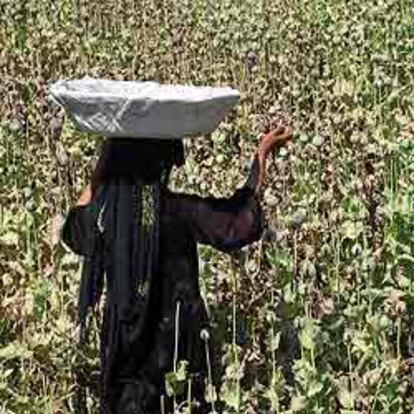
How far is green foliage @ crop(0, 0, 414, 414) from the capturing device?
3.28 meters

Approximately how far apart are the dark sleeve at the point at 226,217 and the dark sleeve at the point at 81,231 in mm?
236

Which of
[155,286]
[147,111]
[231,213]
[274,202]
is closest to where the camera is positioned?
[147,111]

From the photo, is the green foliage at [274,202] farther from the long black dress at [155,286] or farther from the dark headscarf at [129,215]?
the dark headscarf at [129,215]

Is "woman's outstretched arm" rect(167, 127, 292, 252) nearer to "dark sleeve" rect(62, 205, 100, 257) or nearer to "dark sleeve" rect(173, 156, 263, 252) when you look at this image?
"dark sleeve" rect(173, 156, 263, 252)

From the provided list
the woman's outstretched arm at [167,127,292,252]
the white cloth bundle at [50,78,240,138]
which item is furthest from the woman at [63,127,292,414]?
the white cloth bundle at [50,78,240,138]

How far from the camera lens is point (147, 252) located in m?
3.23

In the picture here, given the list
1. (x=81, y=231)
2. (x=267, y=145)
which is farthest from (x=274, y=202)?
(x=81, y=231)

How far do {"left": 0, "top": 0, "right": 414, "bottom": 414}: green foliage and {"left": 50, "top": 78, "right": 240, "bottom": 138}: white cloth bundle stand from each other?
44 cm

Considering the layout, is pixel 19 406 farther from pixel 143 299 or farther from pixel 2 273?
pixel 2 273

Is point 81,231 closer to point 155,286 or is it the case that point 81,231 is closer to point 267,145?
point 155,286

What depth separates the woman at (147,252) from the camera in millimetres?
3203

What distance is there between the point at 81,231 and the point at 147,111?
0.47 meters

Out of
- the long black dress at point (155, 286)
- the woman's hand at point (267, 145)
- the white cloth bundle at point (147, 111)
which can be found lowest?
the long black dress at point (155, 286)

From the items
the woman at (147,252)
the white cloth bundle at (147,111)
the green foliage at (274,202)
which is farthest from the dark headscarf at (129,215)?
the green foliage at (274,202)
